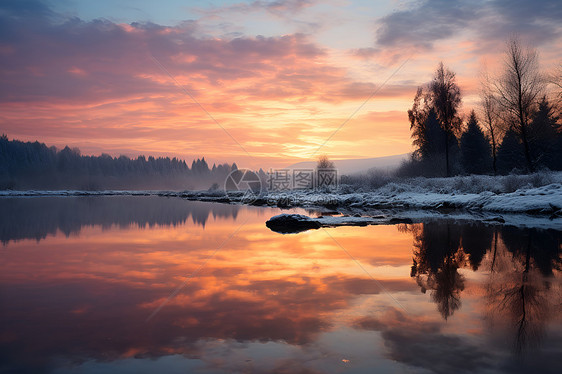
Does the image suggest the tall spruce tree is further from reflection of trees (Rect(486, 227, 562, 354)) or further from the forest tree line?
reflection of trees (Rect(486, 227, 562, 354))

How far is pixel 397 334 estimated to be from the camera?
5078mm

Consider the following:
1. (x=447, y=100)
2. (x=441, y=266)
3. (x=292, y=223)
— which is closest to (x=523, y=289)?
(x=441, y=266)

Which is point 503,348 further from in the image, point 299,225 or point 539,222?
point 539,222

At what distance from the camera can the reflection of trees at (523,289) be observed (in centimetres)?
521

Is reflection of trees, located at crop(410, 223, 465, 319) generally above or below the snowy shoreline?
below

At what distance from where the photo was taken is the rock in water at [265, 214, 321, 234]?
1856cm

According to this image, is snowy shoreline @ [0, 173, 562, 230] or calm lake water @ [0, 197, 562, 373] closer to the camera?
calm lake water @ [0, 197, 562, 373]

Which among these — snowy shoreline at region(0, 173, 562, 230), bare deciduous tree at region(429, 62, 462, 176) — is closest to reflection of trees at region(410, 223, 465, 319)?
snowy shoreline at region(0, 173, 562, 230)

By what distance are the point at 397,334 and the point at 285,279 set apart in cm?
355

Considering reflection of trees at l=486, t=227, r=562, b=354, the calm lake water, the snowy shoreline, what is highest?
the snowy shoreline

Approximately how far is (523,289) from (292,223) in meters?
12.6

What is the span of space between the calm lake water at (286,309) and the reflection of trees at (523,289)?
0.03m

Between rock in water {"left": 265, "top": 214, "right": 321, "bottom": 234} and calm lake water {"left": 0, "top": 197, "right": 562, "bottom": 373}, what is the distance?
6.23m

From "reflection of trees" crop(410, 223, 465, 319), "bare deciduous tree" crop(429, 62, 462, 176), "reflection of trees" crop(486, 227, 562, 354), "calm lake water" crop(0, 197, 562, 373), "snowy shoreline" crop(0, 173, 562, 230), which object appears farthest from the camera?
"bare deciduous tree" crop(429, 62, 462, 176)
